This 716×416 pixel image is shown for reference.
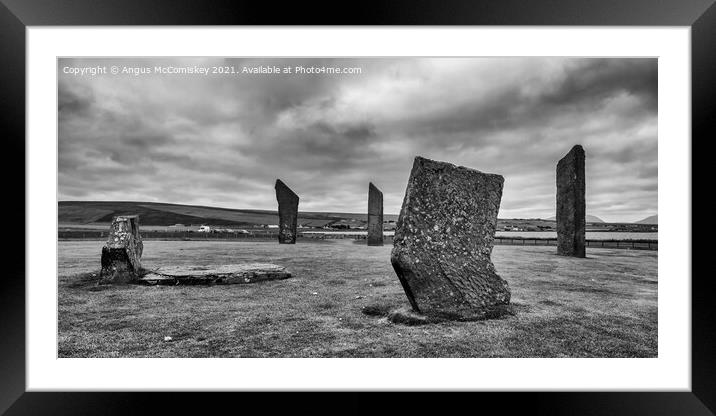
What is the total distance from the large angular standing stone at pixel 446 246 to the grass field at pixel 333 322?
0.85 feet

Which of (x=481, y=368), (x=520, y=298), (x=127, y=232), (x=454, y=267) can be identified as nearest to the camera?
(x=481, y=368)

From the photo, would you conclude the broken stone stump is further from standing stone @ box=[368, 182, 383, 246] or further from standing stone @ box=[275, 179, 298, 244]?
standing stone @ box=[368, 182, 383, 246]

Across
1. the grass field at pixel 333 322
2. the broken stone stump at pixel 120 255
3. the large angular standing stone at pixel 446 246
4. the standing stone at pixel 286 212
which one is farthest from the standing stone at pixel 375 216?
the large angular standing stone at pixel 446 246

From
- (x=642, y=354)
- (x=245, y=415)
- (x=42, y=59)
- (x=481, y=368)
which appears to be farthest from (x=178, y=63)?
(x=642, y=354)

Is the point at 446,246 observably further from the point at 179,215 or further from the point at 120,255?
the point at 179,215

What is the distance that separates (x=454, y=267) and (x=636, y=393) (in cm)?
225

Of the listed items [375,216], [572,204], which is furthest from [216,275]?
[572,204]

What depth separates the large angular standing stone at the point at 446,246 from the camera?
4.22 m

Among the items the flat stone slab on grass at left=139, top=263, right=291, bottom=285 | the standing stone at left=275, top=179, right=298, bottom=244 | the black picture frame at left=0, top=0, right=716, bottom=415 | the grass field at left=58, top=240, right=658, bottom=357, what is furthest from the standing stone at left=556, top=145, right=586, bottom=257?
the standing stone at left=275, top=179, right=298, bottom=244

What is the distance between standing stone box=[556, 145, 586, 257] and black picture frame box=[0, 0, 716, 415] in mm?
6298
